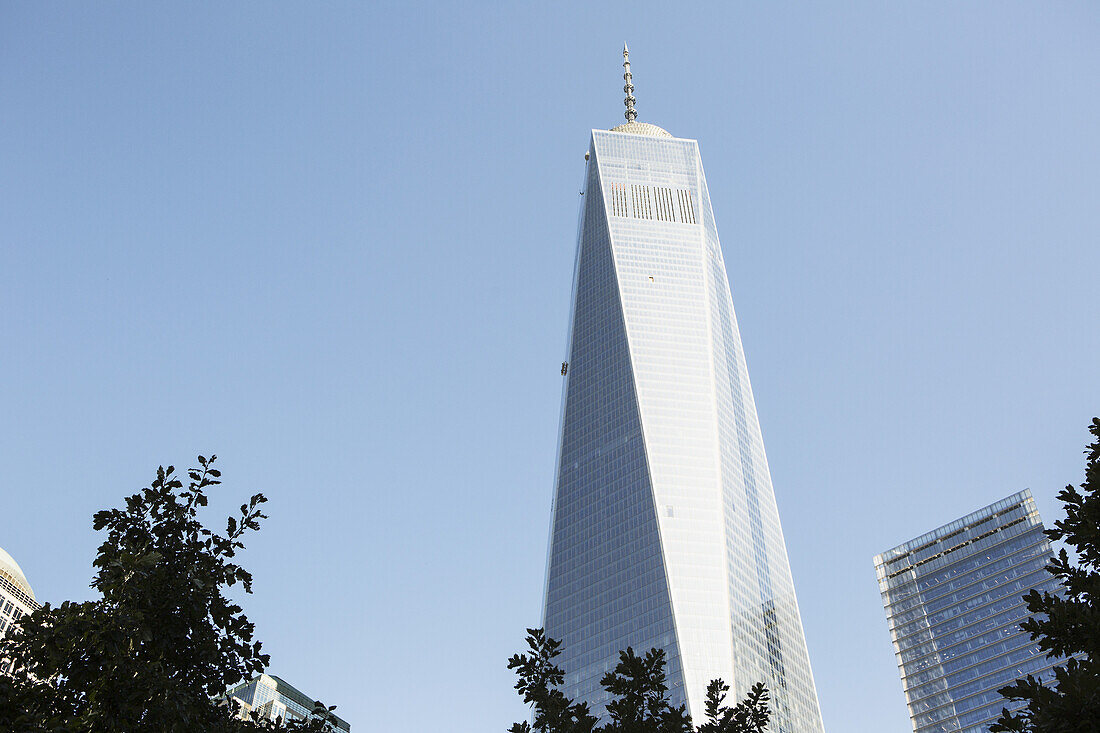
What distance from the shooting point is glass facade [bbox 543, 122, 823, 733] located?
141625 millimetres

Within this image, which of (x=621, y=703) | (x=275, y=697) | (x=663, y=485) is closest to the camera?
(x=621, y=703)

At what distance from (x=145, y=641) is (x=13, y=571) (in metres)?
125

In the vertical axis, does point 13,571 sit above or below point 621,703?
above

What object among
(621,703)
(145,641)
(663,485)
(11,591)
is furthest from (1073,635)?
(663,485)

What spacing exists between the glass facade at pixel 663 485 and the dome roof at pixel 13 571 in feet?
227

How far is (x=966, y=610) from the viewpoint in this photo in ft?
545

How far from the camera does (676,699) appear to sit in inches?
5153

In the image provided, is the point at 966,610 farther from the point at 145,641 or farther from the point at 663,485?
the point at 145,641

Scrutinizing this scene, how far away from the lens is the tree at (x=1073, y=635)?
15625mm

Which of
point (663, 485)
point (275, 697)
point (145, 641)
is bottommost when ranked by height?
point (145, 641)

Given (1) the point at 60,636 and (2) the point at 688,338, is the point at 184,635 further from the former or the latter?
(2) the point at 688,338

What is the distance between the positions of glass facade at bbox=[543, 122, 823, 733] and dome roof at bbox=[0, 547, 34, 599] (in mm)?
69102

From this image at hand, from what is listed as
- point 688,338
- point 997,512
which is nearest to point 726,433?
point 688,338

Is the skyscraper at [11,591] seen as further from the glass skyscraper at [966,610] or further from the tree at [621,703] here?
the glass skyscraper at [966,610]
